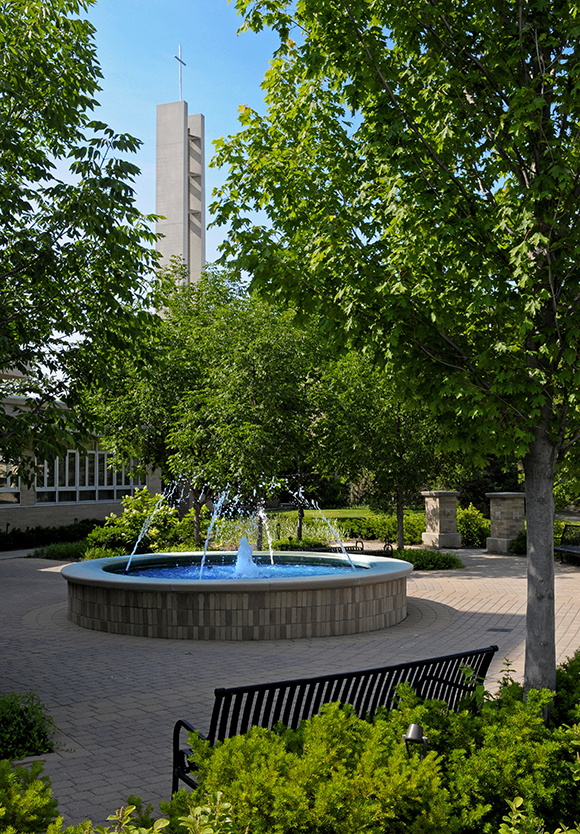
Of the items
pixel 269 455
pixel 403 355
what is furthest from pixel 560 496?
pixel 403 355

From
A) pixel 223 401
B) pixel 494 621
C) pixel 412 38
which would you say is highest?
pixel 412 38

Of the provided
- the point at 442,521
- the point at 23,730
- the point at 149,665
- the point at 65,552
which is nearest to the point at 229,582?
the point at 149,665

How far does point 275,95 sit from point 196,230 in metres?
39.6

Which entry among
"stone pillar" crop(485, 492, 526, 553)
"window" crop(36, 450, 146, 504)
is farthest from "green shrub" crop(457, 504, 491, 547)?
"window" crop(36, 450, 146, 504)

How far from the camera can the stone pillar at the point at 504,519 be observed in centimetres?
2256

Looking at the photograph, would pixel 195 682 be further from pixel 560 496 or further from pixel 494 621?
pixel 560 496

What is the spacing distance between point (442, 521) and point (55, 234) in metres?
20.1

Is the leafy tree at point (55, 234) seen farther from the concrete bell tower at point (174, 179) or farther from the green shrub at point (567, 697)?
the concrete bell tower at point (174, 179)

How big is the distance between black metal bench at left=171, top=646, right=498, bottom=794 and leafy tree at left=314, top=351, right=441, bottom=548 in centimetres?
1305

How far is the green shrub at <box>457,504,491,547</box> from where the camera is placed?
25391 mm

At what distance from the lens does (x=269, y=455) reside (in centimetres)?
1792

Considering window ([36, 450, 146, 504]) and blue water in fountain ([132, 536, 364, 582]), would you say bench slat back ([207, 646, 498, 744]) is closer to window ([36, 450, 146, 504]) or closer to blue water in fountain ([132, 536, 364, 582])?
blue water in fountain ([132, 536, 364, 582])

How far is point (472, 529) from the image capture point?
2552 cm

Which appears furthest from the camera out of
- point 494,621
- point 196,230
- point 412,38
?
point 196,230
